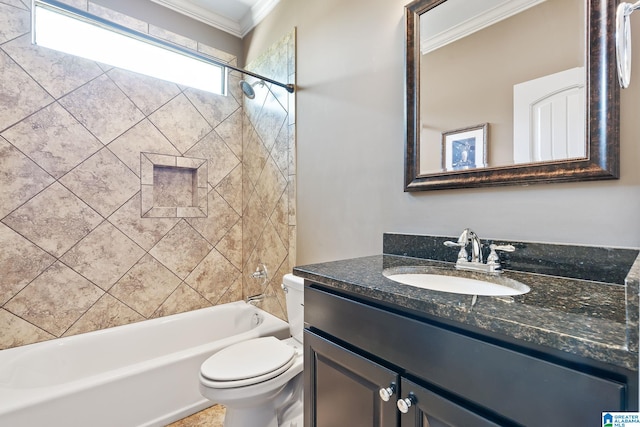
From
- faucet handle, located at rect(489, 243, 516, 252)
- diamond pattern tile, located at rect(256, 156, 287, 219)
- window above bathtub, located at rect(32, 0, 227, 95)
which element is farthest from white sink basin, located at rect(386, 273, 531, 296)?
window above bathtub, located at rect(32, 0, 227, 95)

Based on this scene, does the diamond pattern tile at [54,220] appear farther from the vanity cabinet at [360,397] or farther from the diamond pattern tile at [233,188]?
the vanity cabinet at [360,397]

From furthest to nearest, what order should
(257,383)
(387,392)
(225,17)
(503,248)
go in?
1. (225,17)
2. (257,383)
3. (503,248)
4. (387,392)

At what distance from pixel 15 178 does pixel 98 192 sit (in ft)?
1.30

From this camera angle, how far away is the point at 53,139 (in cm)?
185

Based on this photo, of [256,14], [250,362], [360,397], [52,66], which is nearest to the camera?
[360,397]

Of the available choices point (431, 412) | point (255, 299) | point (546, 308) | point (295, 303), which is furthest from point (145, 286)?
point (546, 308)

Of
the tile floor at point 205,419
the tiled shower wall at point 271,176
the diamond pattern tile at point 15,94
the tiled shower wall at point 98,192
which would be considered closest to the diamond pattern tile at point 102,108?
the tiled shower wall at point 98,192

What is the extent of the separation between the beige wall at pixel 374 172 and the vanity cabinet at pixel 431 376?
1.98ft

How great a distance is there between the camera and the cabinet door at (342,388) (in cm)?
78

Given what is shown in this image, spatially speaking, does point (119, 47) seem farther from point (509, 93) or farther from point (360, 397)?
point (360, 397)

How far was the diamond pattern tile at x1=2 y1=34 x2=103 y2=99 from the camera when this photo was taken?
1.76 m

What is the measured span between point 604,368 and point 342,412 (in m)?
0.68

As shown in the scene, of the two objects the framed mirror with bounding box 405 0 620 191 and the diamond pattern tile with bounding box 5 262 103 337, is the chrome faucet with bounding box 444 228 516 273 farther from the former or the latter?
the diamond pattern tile with bounding box 5 262 103 337

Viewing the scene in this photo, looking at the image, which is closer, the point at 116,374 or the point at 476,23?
the point at 476,23
